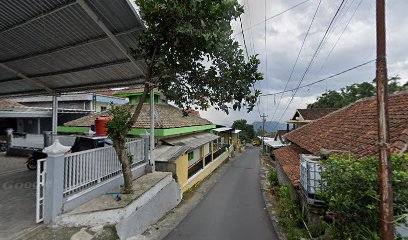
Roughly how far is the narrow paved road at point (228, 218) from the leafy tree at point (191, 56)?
111 inches

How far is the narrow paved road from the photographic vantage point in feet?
25.8

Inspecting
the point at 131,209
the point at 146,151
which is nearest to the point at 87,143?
the point at 146,151

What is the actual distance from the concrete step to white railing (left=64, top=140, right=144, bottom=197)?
52 centimetres

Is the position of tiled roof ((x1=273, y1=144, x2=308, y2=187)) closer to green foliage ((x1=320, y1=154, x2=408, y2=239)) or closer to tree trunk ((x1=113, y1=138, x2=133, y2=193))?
green foliage ((x1=320, y1=154, x2=408, y2=239))

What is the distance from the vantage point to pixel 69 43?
786 centimetres

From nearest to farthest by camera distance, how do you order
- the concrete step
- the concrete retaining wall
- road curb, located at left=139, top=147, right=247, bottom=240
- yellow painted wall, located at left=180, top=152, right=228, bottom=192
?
the concrete step
the concrete retaining wall
road curb, located at left=139, top=147, right=247, bottom=240
yellow painted wall, located at left=180, top=152, right=228, bottom=192

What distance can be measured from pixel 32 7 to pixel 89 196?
5.02 m

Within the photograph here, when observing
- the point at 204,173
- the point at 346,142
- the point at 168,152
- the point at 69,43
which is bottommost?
the point at 204,173

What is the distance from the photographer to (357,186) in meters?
4.21

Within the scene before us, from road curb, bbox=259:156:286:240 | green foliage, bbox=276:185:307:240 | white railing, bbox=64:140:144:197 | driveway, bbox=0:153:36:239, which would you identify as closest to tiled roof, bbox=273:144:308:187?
green foliage, bbox=276:185:307:240

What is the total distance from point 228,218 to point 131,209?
4629 millimetres

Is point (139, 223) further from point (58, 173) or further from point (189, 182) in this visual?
point (189, 182)

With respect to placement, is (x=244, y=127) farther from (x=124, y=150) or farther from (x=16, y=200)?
(x=16, y=200)

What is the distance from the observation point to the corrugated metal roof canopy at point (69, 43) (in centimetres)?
629
